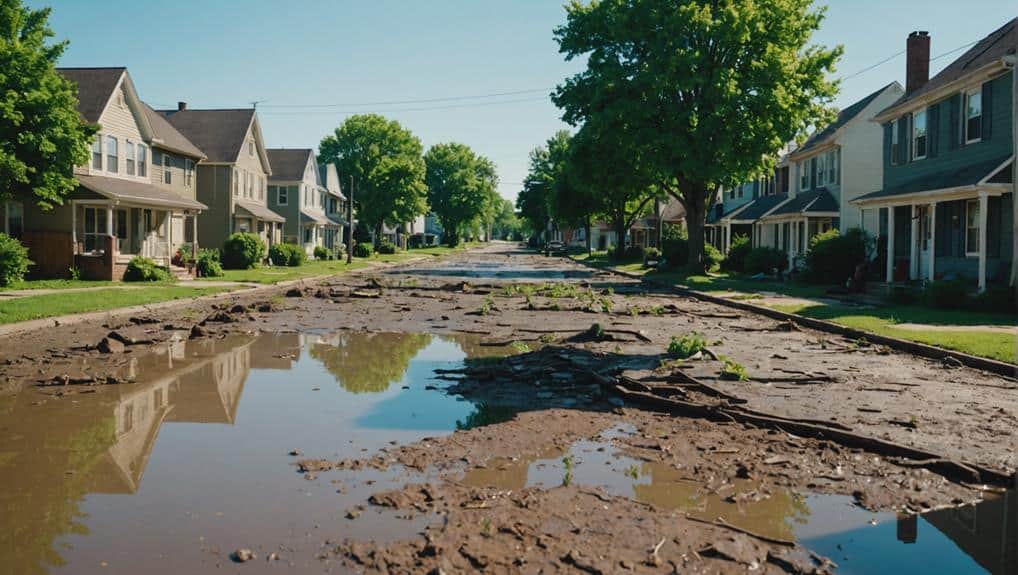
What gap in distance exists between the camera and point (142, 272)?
33094 mm

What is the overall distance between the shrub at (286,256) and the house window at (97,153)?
1487cm

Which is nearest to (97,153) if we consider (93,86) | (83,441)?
(93,86)

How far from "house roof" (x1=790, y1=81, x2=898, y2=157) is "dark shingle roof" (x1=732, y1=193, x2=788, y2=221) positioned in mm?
3481

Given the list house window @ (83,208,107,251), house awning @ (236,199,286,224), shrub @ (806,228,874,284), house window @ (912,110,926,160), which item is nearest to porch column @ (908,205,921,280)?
shrub @ (806,228,874,284)

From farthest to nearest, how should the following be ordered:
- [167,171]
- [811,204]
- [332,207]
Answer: [332,207], [167,171], [811,204]

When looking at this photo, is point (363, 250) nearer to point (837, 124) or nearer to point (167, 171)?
point (167, 171)

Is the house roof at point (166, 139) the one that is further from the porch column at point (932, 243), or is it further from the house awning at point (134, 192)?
the porch column at point (932, 243)

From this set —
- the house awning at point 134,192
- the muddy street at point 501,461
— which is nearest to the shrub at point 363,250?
the house awning at point 134,192

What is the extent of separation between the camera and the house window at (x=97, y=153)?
35656 millimetres

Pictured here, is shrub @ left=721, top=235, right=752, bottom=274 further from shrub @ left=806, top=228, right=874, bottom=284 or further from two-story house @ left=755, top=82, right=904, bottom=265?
shrub @ left=806, top=228, right=874, bottom=284

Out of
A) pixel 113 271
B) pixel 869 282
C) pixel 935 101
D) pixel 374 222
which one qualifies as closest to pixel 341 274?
pixel 113 271

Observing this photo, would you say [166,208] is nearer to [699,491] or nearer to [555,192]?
[699,491]

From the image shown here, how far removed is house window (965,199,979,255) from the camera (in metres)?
26.3

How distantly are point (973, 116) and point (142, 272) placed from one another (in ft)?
98.1
